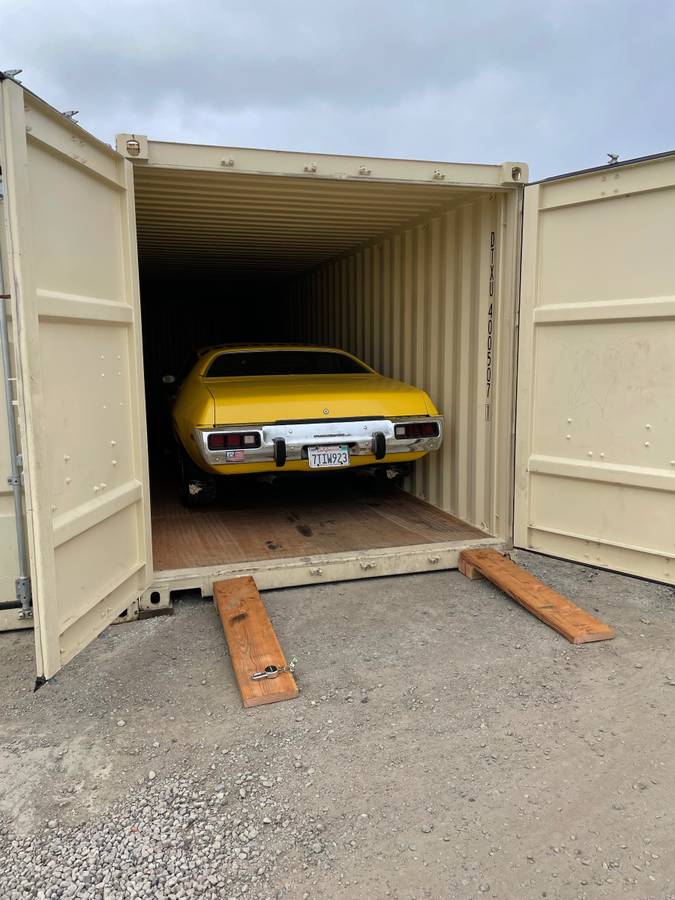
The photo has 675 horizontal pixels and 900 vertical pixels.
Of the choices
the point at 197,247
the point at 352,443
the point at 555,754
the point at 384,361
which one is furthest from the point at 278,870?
the point at 197,247

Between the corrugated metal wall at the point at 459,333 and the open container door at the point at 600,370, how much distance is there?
0.68 ft

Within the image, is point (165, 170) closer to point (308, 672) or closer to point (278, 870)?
point (308, 672)

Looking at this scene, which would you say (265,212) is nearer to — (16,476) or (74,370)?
(74,370)

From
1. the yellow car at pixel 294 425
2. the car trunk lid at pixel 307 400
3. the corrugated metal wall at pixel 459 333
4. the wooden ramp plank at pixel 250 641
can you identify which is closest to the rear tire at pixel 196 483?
the yellow car at pixel 294 425

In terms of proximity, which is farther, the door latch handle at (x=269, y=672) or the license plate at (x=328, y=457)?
the license plate at (x=328, y=457)

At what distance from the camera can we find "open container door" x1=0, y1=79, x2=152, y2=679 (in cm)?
269

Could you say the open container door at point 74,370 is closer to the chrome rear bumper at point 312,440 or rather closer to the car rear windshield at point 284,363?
the chrome rear bumper at point 312,440

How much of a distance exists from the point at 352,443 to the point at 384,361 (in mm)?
2045

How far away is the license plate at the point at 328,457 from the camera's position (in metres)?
5.01

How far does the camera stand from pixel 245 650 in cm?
354

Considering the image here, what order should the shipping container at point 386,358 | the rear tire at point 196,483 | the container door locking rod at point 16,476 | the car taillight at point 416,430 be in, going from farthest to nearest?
1. the rear tire at point 196,483
2. the car taillight at point 416,430
3. the container door locking rod at point 16,476
4. the shipping container at point 386,358

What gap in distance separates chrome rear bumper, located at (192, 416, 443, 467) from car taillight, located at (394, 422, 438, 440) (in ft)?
0.08

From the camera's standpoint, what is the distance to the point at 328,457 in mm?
5051

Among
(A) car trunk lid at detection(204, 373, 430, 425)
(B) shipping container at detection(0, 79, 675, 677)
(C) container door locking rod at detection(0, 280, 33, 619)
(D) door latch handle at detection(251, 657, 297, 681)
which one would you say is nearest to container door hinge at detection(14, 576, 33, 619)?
(C) container door locking rod at detection(0, 280, 33, 619)
